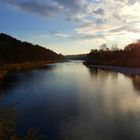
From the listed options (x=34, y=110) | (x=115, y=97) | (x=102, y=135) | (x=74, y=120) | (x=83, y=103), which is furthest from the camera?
(x=115, y=97)

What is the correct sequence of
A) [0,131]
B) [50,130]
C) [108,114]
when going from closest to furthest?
1. [0,131]
2. [50,130]
3. [108,114]

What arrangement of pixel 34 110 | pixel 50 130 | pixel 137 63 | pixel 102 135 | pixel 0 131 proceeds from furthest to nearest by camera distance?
pixel 137 63 < pixel 34 110 < pixel 50 130 < pixel 102 135 < pixel 0 131

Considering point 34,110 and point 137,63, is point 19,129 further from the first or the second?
point 137,63

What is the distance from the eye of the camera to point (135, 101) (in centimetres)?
2039

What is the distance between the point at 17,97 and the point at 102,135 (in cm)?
1292

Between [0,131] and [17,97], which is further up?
[0,131]

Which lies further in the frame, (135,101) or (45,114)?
(135,101)

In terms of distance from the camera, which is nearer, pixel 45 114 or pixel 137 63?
pixel 45 114

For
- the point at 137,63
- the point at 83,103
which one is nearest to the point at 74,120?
the point at 83,103

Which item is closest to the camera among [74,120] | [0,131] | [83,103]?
[0,131]

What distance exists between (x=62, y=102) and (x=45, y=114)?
162 inches

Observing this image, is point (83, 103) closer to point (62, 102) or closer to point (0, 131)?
point (62, 102)

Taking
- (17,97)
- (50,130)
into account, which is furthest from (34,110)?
(17,97)

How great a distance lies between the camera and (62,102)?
20.2 m
